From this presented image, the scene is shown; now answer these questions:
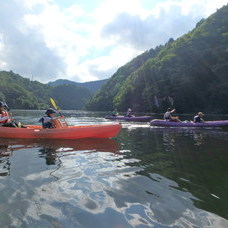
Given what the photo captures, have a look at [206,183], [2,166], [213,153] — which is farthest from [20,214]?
[213,153]

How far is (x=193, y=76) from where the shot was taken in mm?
76312

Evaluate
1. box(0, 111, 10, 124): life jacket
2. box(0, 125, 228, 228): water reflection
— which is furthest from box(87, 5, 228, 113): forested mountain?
box(0, 125, 228, 228): water reflection

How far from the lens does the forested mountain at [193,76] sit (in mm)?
70250

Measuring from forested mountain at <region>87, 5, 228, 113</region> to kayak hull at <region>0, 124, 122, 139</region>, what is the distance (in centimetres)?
5431

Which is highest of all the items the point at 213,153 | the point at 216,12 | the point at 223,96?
the point at 216,12

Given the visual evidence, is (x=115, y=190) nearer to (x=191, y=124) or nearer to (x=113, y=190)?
(x=113, y=190)

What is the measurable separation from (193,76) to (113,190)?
248ft

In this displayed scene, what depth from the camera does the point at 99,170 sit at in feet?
26.4

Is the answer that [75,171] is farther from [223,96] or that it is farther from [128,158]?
[223,96]

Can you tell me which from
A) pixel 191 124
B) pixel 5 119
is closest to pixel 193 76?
pixel 191 124

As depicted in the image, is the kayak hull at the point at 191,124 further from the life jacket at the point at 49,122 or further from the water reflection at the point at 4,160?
the water reflection at the point at 4,160

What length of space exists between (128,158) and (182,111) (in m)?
68.5

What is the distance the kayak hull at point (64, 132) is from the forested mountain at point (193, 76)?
54.3 m

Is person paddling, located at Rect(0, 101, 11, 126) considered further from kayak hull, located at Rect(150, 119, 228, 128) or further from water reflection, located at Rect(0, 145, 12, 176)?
kayak hull, located at Rect(150, 119, 228, 128)
